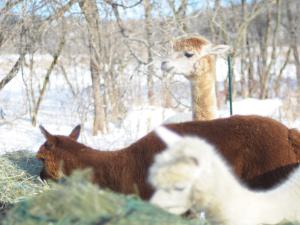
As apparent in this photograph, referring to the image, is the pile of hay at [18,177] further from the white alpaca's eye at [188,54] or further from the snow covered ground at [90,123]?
the snow covered ground at [90,123]

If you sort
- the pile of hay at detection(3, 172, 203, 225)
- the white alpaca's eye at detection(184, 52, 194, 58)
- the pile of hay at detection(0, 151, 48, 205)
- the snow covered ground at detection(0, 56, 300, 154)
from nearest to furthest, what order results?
the pile of hay at detection(3, 172, 203, 225) < the pile of hay at detection(0, 151, 48, 205) < the white alpaca's eye at detection(184, 52, 194, 58) < the snow covered ground at detection(0, 56, 300, 154)

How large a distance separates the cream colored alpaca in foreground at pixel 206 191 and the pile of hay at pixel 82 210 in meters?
0.45

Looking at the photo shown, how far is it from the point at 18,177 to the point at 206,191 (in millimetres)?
2441

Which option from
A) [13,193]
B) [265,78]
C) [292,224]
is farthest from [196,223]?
[265,78]

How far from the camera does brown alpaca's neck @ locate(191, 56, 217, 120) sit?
20.4 ft

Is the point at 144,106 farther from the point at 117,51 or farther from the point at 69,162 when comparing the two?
the point at 69,162

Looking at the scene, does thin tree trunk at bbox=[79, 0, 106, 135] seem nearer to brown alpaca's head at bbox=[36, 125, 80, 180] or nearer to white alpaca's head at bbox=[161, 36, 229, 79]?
white alpaca's head at bbox=[161, 36, 229, 79]

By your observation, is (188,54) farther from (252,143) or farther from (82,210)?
(82,210)

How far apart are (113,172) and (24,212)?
2302 mm

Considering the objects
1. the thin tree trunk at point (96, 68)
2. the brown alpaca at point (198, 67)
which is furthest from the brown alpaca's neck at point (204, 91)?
the thin tree trunk at point (96, 68)

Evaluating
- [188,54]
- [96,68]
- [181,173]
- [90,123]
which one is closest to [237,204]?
[181,173]

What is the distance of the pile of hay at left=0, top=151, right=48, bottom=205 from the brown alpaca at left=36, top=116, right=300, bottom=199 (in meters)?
0.19

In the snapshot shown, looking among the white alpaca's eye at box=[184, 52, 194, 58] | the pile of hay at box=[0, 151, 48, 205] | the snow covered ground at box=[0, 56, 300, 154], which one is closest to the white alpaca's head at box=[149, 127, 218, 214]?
the pile of hay at box=[0, 151, 48, 205]

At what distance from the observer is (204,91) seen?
6.27m
